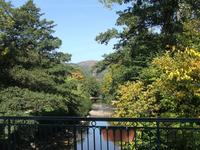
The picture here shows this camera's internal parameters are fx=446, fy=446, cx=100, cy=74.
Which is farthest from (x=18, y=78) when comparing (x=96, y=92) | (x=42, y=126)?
(x=96, y=92)

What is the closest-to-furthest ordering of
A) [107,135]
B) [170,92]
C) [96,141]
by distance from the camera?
[107,135] < [170,92] < [96,141]

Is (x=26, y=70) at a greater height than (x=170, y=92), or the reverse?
(x=26, y=70)

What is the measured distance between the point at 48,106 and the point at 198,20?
589 inches

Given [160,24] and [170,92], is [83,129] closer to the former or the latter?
[170,92]

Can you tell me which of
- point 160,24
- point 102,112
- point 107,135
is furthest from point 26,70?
point 102,112

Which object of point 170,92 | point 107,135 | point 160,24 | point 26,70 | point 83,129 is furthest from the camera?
point 26,70

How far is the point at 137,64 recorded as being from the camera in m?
33.8

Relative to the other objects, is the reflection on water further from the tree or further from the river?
the tree

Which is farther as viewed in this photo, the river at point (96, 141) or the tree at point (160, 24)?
the tree at point (160, 24)

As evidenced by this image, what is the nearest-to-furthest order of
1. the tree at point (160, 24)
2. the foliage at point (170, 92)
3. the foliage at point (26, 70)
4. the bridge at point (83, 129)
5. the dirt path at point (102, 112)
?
the bridge at point (83, 129) < the foliage at point (170, 92) < the tree at point (160, 24) < the foliage at point (26, 70) < the dirt path at point (102, 112)

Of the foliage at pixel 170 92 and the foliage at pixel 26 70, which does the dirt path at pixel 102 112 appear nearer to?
the foliage at pixel 26 70

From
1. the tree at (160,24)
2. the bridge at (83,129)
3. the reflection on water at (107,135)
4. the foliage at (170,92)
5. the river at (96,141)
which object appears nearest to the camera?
the bridge at (83,129)

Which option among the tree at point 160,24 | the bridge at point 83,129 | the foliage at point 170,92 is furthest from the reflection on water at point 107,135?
the tree at point 160,24

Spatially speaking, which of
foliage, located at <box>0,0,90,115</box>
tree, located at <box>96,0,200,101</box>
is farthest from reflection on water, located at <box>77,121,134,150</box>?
foliage, located at <box>0,0,90,115</box>
